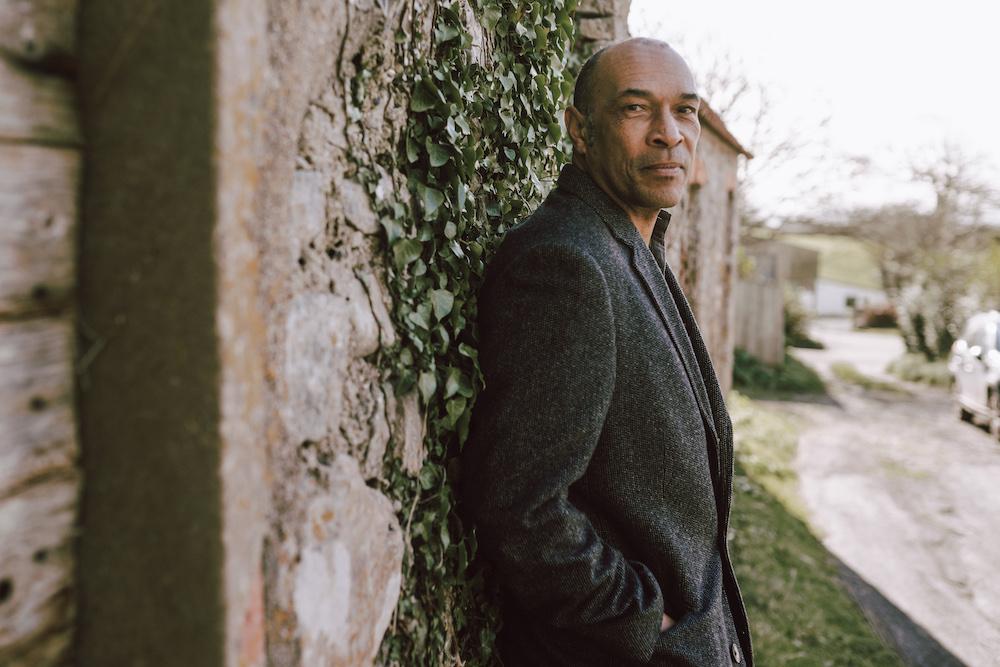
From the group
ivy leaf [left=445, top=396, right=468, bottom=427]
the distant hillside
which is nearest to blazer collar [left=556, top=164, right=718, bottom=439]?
ivy leaf [left=445, top=396, right=468, bottom=427]

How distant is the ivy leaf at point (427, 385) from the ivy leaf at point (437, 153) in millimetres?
473

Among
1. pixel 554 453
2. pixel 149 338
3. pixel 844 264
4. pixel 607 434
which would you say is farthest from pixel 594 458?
pixel 844 264

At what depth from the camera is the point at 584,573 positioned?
4.99ft

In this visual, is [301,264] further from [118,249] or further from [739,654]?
[739,654]

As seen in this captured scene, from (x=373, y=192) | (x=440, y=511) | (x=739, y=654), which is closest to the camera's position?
(x=373, y=192)

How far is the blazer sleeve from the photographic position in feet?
4.98

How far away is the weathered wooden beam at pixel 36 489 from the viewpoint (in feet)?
2.89

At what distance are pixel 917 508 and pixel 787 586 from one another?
249 centimetres

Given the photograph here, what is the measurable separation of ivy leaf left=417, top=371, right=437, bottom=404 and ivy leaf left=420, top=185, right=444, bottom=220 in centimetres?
34

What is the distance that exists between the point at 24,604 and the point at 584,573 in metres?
1.00

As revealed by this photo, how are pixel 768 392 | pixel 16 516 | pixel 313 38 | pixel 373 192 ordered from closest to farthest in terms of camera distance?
pixel 16 516 → pixel 313 38 → pixel 373 192 → pixel 768 392

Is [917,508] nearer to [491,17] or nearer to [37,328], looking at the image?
[491,17]

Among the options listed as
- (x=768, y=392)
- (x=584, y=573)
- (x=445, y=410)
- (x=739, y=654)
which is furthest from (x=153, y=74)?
(x=768, y=392)

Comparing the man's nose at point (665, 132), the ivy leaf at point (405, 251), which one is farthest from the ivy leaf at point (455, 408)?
the man's nose at point (665, 132)
